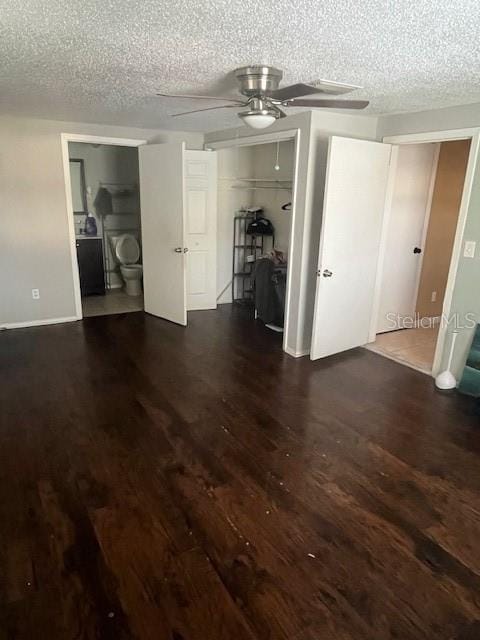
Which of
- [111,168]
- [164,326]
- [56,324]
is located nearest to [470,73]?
[164,326]

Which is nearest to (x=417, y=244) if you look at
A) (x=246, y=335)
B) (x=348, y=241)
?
(x=348, y=241)

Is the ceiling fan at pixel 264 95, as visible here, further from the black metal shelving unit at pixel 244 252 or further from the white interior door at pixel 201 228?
the black metal shelving unit at pixel 244 252

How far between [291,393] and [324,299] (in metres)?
0.96

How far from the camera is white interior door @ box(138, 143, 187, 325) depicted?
4637 mm

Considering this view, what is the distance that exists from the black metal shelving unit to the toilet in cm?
144

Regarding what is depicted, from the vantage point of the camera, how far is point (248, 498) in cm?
220

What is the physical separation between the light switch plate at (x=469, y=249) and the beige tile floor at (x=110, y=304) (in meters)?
3.88

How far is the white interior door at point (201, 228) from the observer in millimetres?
5102

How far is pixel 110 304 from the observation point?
5754 millimetres

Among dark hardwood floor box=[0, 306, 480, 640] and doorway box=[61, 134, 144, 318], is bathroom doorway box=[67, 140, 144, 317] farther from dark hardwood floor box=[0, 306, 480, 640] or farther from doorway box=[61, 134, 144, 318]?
dark hardwood floor box=[0, 306, 480, 640]

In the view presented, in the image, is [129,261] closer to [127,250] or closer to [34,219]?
[127,250]

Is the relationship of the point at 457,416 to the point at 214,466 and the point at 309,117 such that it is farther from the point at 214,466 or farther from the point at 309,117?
the point at 309,117

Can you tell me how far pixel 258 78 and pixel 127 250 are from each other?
4442 mm

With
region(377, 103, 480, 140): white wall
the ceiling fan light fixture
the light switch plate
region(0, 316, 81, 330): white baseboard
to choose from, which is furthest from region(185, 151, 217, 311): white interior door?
the light switch plate
